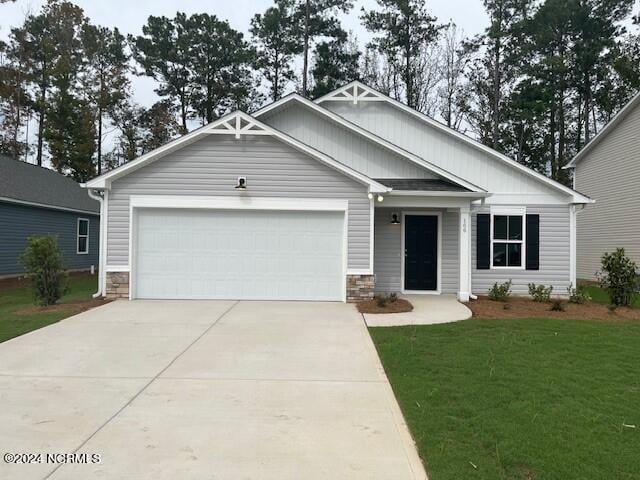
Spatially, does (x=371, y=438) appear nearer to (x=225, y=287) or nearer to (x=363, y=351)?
(x=363, y=351)

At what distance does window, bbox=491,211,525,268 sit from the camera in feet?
40.6

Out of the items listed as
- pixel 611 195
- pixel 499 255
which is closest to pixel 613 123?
pixel 611 195

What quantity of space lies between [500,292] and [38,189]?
1835 cm

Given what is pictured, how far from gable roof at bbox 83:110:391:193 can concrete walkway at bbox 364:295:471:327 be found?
271 cm

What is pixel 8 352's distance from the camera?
6.32 meters

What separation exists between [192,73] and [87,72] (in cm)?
715

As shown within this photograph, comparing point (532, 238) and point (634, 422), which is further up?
point (532, 238)

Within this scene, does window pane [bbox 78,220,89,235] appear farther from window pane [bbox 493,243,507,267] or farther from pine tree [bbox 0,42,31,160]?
window pane [bbox 493,243,507,267]

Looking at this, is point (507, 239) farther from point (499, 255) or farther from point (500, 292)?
point (500, 292)

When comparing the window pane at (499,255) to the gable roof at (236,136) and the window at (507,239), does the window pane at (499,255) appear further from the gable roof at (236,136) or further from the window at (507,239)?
the gable roof at (236,136)

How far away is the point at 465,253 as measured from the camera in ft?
37.1

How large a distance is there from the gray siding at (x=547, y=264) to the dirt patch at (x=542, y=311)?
1043 mm

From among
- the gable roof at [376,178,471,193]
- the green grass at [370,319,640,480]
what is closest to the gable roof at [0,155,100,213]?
the gable roof at [376,178,471,193]

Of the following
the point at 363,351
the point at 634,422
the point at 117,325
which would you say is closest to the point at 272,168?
the point at 117,325
